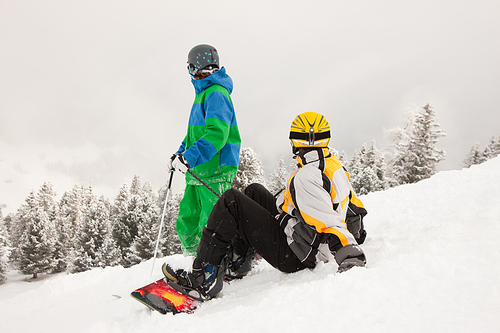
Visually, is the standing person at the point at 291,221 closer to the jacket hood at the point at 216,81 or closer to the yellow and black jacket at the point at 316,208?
the yellow and black jacket at the point at 316,208

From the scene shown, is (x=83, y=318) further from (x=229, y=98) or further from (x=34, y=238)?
(x=34, y=238)

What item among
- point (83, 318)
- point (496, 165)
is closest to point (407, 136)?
point (496, 165)

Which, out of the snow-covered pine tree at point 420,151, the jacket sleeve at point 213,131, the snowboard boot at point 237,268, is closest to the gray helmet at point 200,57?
the jacket sleeve at point 213,131

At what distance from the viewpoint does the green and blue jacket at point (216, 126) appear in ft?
10.6

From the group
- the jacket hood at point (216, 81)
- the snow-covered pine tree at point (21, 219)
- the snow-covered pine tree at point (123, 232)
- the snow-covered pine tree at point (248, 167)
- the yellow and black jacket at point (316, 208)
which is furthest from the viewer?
the snow-covered pine tree at point (21, 219)

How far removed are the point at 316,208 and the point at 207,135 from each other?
151cm

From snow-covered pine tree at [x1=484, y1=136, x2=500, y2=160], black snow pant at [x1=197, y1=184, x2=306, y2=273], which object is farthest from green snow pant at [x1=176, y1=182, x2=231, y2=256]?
snow-covered pine tree at [x1=484, y1=136, x2=500, y2=160]

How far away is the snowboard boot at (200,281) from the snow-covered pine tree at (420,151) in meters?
25.8

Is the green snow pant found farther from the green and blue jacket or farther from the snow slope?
the snow slope

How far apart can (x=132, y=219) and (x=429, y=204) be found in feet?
90.6

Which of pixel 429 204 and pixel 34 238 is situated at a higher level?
pixel 429 204

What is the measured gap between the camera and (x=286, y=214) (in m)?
2.63

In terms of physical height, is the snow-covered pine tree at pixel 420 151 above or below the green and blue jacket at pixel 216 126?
below

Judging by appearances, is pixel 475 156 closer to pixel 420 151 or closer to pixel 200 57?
pixel 420 151
